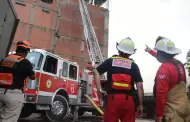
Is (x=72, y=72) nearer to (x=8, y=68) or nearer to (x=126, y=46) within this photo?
(x=8, y=68)

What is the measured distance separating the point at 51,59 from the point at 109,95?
4.98 m

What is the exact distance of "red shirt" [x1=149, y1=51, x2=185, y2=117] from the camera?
2.67 metres

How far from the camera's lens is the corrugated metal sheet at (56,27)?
16.8 m

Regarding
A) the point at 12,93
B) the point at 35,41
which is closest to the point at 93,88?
the point at 12,93

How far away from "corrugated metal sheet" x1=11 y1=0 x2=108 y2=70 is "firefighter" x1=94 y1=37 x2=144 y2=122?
14.0 m

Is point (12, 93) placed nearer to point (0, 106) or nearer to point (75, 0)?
point (0, 106)

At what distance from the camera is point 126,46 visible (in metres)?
3.31

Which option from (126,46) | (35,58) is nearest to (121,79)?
(126,46)

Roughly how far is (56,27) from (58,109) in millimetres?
11281

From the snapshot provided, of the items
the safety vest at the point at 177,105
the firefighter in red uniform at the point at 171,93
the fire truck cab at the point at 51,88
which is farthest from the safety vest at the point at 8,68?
the fire truck cab at the point at 51,88

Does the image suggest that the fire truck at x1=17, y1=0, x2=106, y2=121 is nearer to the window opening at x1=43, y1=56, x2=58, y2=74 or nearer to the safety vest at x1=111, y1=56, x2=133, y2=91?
the window opening at x1=43, y1=56, x2=58, y2=74

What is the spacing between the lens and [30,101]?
6.57m

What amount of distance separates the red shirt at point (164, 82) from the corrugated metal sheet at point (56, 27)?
14.5 meters

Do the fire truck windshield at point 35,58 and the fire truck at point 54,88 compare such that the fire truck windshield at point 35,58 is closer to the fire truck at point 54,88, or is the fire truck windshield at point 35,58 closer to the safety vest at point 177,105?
the fire truck at point 54,88
